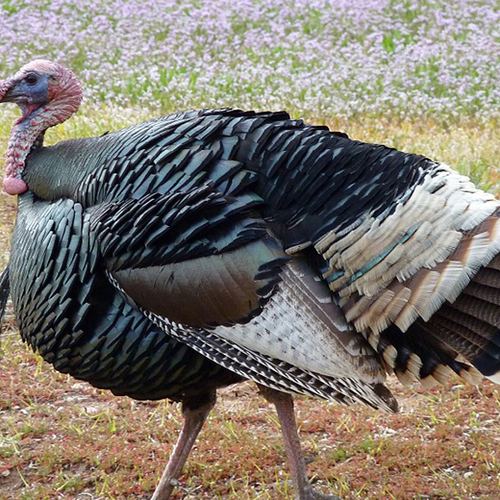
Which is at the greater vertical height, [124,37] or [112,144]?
[112,144]

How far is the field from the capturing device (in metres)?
4.15

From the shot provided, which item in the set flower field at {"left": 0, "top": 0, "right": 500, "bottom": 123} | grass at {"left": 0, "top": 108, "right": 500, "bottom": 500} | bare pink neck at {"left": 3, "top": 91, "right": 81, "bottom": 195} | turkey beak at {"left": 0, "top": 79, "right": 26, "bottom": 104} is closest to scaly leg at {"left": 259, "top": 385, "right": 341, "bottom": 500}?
grass at {"left": 0, "top": 108, "right": 500, "bottom": 500}

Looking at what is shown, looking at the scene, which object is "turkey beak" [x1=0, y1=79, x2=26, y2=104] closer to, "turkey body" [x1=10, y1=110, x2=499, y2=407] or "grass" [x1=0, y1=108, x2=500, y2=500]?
"turkey body" [x1=10, y1=110, x2=499, y2=407]

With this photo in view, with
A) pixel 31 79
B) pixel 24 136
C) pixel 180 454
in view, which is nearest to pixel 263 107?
pixel 31 79

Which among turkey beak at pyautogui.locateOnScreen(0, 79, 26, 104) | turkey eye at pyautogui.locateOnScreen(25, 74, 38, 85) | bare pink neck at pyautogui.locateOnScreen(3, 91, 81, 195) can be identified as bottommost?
bare pink neck at pyautogui.locateOnScreen(3, 91, 81, 195)

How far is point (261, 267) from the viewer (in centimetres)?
321

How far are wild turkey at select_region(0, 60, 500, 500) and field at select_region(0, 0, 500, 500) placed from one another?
0.72m

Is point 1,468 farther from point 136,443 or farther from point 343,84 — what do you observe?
point 343,84

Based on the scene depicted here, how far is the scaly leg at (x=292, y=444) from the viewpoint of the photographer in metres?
3.69

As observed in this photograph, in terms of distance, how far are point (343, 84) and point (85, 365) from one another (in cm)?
619

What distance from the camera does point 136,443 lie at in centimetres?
441

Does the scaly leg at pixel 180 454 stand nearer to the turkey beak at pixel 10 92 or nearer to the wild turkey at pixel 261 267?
the wild turkey at pixel 261 267

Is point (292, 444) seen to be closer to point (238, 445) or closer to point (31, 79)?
point (238, 445)

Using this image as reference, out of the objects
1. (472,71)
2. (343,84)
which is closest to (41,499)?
(343,84)
